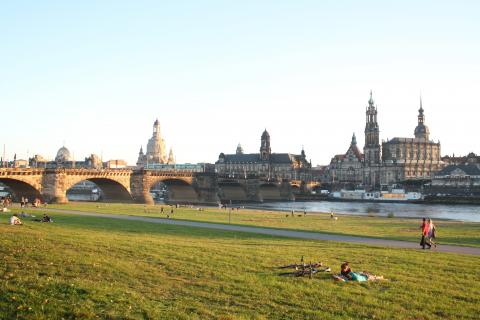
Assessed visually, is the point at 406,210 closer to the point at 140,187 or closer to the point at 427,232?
the point at 140,187

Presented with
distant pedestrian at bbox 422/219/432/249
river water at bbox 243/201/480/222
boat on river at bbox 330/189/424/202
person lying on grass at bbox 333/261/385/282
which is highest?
boat on river at bbox 330/189/424/202

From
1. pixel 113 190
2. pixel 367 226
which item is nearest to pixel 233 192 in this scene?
pixel 113 190

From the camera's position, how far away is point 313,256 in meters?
20.2

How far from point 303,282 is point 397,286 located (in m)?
2.47

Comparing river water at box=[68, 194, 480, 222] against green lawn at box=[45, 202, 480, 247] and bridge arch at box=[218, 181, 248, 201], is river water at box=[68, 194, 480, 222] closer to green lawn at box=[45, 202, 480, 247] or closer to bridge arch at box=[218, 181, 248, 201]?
bridge arch at box=[218, 181, 248, 201]

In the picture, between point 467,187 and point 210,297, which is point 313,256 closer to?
point 210,297

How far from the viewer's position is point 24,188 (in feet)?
257

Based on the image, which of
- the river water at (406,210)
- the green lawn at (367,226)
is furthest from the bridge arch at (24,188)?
the river water at (406,210)

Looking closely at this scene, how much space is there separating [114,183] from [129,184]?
2615 mm

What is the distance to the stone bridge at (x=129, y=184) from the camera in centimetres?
7600

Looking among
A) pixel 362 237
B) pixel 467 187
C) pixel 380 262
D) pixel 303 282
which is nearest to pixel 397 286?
pixel 303 282

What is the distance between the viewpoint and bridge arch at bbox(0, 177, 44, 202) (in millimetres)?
73875

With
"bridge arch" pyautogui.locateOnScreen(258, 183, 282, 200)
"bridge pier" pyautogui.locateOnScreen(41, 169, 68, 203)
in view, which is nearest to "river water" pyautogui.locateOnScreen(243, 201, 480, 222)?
"bridge pier" pyautogui.locateOnScreen(41, 169, 68, 203)

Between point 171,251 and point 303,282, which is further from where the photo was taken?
point 171,251
